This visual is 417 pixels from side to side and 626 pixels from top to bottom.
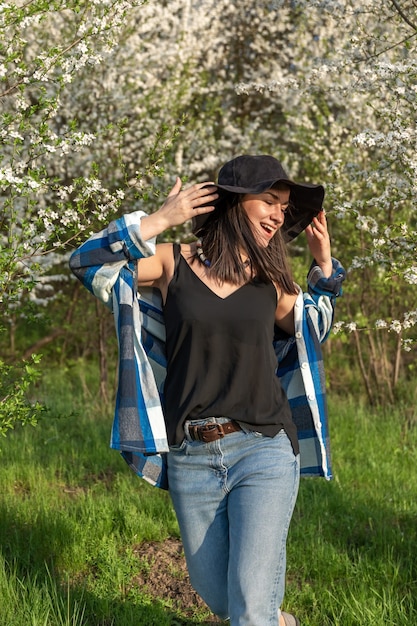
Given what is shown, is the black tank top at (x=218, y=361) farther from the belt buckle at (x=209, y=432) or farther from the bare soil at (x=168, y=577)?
the bare soil at (x=168, y=577)

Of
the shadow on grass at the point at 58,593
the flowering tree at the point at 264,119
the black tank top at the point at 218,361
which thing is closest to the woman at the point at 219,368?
the black tank top at the point at 218,361

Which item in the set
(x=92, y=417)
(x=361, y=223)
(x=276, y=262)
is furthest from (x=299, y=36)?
(x=276, y=262)

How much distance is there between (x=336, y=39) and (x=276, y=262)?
25.9 ft

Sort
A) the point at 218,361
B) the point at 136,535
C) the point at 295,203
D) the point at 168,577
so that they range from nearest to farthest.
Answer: the point at 218,361 → the point at 295,203 → the point at 168,577 → the point at 136,535

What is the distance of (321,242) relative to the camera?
337 cm

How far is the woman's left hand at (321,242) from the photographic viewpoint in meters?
3.35

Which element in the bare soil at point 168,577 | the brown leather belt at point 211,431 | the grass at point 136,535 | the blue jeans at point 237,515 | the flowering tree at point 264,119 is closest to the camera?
the blue jeans at point 237,515

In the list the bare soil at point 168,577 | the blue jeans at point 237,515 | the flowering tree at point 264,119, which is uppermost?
the flowering tree at point 264,119

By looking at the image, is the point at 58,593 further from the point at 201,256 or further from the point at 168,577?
the point at 201,256

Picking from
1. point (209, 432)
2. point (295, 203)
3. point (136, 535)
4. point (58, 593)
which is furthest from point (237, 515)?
point (136, 535)

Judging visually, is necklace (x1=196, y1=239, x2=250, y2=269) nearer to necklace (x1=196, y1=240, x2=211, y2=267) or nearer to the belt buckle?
necklace (x1=196, y1=240, x2=211, y2=267)

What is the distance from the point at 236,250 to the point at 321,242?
0.36m

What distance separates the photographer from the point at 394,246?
16.0 feet

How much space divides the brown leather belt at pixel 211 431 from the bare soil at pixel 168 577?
134cm
